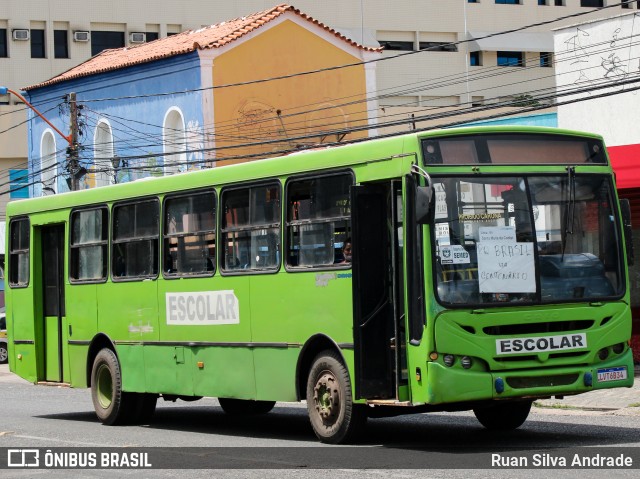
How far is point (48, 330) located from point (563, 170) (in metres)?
8.74

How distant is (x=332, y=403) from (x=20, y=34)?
1996 inches

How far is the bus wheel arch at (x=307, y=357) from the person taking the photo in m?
13.9

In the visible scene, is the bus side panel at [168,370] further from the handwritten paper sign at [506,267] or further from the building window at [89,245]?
the handwritten paper sign at [506,267]

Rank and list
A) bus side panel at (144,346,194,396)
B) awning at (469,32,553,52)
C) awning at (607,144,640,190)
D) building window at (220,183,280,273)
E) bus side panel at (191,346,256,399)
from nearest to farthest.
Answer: building window at (220,183,280,273), bus side panel at (191,346,256,399), bus side panel at (144,346,194,396), awning at (607,144,640,190), awning at (469,32,553,52)

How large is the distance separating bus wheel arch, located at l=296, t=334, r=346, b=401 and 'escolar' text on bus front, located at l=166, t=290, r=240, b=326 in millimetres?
1326

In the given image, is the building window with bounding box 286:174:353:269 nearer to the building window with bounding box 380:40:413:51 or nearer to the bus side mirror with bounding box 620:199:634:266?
the bus side mirror with bounding box 620:199:634:266

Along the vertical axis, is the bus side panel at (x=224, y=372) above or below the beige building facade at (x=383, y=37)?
below

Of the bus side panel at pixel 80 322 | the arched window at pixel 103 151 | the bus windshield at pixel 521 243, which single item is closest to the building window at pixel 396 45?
the arched window at pixel 103 151

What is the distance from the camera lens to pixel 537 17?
238 feet

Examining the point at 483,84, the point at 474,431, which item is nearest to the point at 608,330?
the point at 474,431

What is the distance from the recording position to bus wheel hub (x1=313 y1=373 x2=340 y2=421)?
1352cm

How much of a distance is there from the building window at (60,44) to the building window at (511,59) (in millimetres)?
21274

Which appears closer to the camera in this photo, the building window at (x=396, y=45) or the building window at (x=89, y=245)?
the building window at (x=89, y=245)

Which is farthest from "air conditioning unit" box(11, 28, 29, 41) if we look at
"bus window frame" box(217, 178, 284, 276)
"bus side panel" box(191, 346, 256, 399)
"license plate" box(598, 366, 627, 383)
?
"license plate" box(598, 366, 627, 383)
